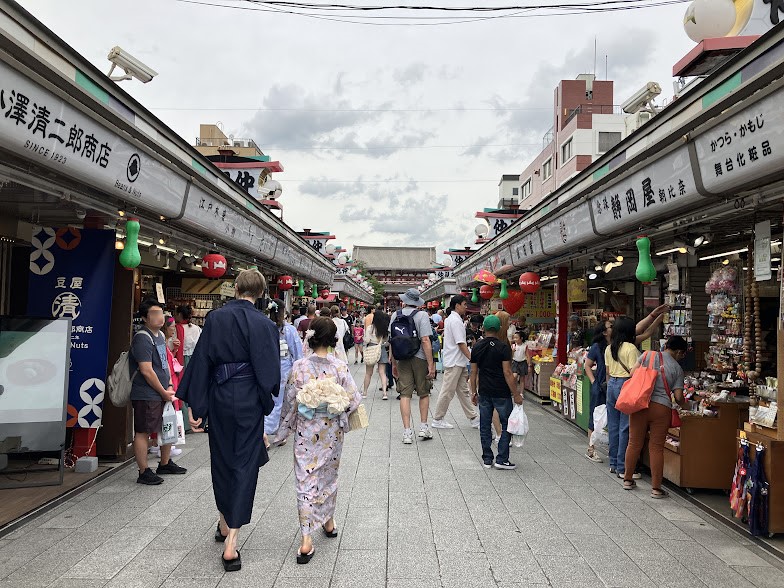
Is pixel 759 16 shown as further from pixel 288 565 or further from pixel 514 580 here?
pixel 288 565

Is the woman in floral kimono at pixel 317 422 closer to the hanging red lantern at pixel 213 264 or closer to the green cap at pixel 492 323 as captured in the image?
the green cap at pixel 492 323

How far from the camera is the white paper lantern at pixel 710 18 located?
5.81 meters

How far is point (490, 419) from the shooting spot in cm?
670

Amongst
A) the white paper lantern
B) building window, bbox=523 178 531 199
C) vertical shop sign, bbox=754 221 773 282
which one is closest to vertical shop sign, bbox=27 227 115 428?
vertical shop sign, bbox=754 221 773 282

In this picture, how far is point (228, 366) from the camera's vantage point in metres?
4.05

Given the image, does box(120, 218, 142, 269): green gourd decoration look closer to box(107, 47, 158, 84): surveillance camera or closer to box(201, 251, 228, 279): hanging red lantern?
box(107, 47, 158, 84): surveillance camera

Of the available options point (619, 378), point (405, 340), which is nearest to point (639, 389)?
point (619, 378)

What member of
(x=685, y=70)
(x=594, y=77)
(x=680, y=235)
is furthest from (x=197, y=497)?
(x=594, y=77)

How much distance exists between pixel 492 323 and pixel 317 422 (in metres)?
2.97

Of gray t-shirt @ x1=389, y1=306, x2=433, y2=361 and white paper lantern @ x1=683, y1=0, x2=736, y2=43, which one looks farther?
gray t-shirt @ x1=389, y1=306, x2=433, y2=361

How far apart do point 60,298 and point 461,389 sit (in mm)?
5471

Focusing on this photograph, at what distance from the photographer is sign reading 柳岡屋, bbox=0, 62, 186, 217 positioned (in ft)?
12.1

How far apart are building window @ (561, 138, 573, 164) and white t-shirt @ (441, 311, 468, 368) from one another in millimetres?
28647

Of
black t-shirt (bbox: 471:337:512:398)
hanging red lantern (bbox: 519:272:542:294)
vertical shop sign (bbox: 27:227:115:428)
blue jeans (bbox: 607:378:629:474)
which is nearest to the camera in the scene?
vertical shop sign (bbox: 27:227:115:428)
